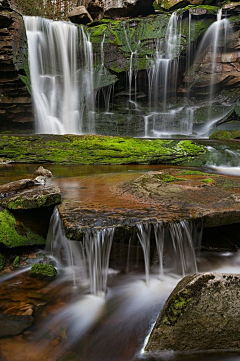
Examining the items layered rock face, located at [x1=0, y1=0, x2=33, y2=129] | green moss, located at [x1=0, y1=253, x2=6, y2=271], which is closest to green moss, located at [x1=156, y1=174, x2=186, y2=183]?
green moss, located at [x1=0, y1=253, x2=6, y2=271]

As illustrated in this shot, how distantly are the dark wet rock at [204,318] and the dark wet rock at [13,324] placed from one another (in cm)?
137

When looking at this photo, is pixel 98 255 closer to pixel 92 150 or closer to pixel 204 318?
pixel 204 318

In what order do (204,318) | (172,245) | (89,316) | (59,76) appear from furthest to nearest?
(59,76), (172,245), (89,316), (204,318)

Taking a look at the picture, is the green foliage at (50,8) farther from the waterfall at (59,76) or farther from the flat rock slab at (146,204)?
the flat rock slab at (146,204)

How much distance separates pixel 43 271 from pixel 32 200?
3.55 feet

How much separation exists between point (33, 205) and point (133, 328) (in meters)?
2.27

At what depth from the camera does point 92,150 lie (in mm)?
11117

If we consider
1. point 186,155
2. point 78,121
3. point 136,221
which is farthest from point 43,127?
point 136,221

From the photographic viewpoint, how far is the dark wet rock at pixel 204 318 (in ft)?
7.00

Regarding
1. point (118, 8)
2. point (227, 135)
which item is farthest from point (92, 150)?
point (118, 8)

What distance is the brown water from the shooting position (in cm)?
226

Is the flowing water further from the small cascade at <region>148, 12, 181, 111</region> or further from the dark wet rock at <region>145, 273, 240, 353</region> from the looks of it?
the dark wet rock at <region>145, 273, 240, 353</region>

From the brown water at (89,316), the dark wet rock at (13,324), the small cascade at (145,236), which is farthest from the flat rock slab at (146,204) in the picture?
the dark wet rock at (13,324)

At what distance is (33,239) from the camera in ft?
13.5
